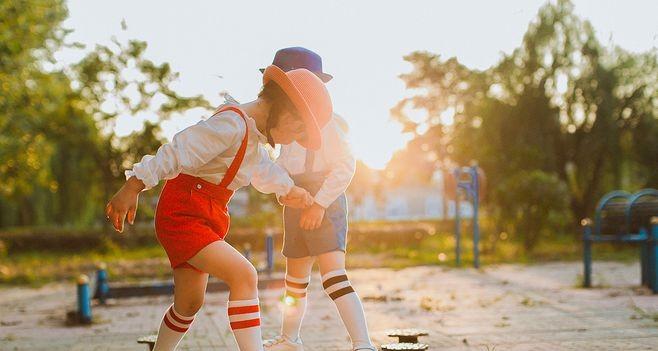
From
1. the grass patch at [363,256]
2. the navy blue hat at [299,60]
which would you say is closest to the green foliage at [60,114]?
the grass patch at [363,256]

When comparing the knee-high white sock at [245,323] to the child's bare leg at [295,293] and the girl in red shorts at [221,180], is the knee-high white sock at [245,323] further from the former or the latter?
the child's bare leg at [295,293]

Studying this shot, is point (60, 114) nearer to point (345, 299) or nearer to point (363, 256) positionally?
point (363, 256)

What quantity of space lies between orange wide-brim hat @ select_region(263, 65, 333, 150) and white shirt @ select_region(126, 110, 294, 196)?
8.0 inches

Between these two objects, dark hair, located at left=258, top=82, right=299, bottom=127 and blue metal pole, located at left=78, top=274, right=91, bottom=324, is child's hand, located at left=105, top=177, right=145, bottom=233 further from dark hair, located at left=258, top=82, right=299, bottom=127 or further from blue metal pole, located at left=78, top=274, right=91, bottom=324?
blue metal pole, located at left=78, top=274, right=91, bottom=324

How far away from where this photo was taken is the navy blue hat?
4.25 meters

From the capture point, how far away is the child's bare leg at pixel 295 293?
176 inches

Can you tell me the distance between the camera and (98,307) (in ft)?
27.6

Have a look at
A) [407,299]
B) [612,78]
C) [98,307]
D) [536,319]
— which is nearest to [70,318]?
[98,307]

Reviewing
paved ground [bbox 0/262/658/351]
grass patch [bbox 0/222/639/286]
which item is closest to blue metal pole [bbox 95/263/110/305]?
paved ground [bbox 0/262/658/351]

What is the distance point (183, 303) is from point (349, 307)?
94 centimetres

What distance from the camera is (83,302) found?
6.79m

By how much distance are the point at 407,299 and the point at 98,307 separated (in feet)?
10.6

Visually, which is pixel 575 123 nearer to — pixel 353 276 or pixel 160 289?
pixel 353 276

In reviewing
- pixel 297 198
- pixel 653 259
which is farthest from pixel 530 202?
pixel 297 198
